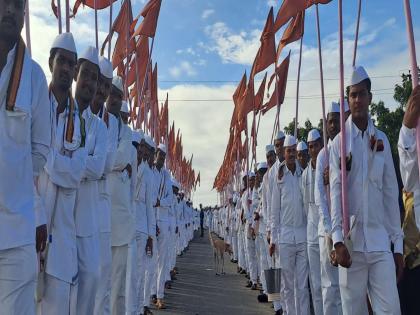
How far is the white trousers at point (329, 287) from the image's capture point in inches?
237

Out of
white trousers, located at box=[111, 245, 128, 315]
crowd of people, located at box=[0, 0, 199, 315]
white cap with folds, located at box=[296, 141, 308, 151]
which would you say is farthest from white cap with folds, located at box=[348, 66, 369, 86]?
white cap with folds, located at box=[296, 141, 308, 151]

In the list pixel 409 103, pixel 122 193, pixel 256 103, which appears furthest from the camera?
pixel 256 103

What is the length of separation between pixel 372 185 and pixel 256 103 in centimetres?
1180

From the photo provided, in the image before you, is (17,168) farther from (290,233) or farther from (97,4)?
(97,4)

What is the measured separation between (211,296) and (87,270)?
7.07 metres

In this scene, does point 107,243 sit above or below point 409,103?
below

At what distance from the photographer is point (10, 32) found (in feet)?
9.72

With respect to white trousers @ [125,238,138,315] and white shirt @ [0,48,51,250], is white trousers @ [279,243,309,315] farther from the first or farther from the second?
white shirt @ [0,48,51,250]

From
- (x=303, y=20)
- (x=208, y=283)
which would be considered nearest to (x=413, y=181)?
(x=303, y=20)

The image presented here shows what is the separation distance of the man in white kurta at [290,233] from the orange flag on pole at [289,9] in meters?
2.52

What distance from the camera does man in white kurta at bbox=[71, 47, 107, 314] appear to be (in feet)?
14.0

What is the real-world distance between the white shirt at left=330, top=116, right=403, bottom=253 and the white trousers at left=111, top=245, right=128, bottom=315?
2.74 meters

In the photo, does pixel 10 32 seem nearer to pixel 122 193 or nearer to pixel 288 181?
pixel 122 193

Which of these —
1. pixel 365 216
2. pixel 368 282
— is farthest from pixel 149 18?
pixel 368 282
